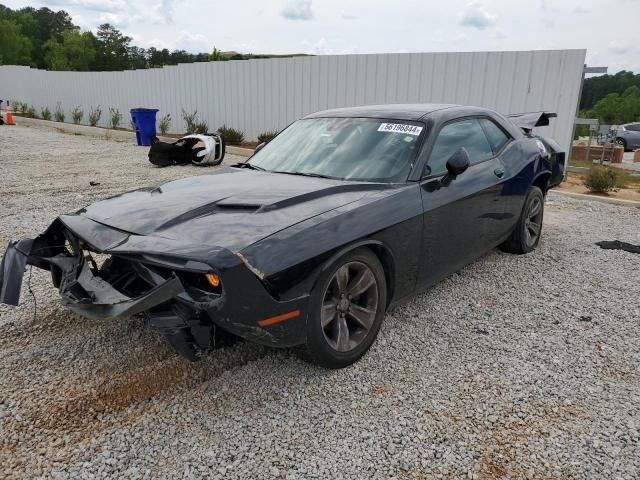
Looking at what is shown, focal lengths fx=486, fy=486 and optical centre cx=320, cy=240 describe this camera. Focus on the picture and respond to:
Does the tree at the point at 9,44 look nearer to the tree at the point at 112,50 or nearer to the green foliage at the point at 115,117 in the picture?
the tree at the point at 112,50

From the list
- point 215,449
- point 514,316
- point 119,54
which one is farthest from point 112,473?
point 119,54

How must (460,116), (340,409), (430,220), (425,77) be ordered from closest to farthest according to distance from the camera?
(340,409) → (430,220) → (460,116) → (425,77)

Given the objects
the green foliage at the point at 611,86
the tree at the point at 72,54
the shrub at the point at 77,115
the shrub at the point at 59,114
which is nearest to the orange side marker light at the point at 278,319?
the shrub at the point at 77,115

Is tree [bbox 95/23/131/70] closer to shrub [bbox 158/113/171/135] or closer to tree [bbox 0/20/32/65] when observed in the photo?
tree [bbox 0/20/32/65]

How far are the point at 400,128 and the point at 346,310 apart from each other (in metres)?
1.52

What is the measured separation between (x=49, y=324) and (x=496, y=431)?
299cm

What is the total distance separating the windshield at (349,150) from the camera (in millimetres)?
3406

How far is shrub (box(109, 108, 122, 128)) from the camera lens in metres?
19.3

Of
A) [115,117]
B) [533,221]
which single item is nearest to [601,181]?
[533,221]

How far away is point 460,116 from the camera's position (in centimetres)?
398

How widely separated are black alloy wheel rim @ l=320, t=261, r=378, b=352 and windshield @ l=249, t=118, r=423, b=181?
31.4 inches

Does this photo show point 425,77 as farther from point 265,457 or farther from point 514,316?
point 265,457

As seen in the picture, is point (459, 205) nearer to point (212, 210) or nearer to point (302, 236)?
point (302, 236)

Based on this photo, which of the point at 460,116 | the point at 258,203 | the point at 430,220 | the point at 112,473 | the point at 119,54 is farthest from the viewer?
the point at 119,54
